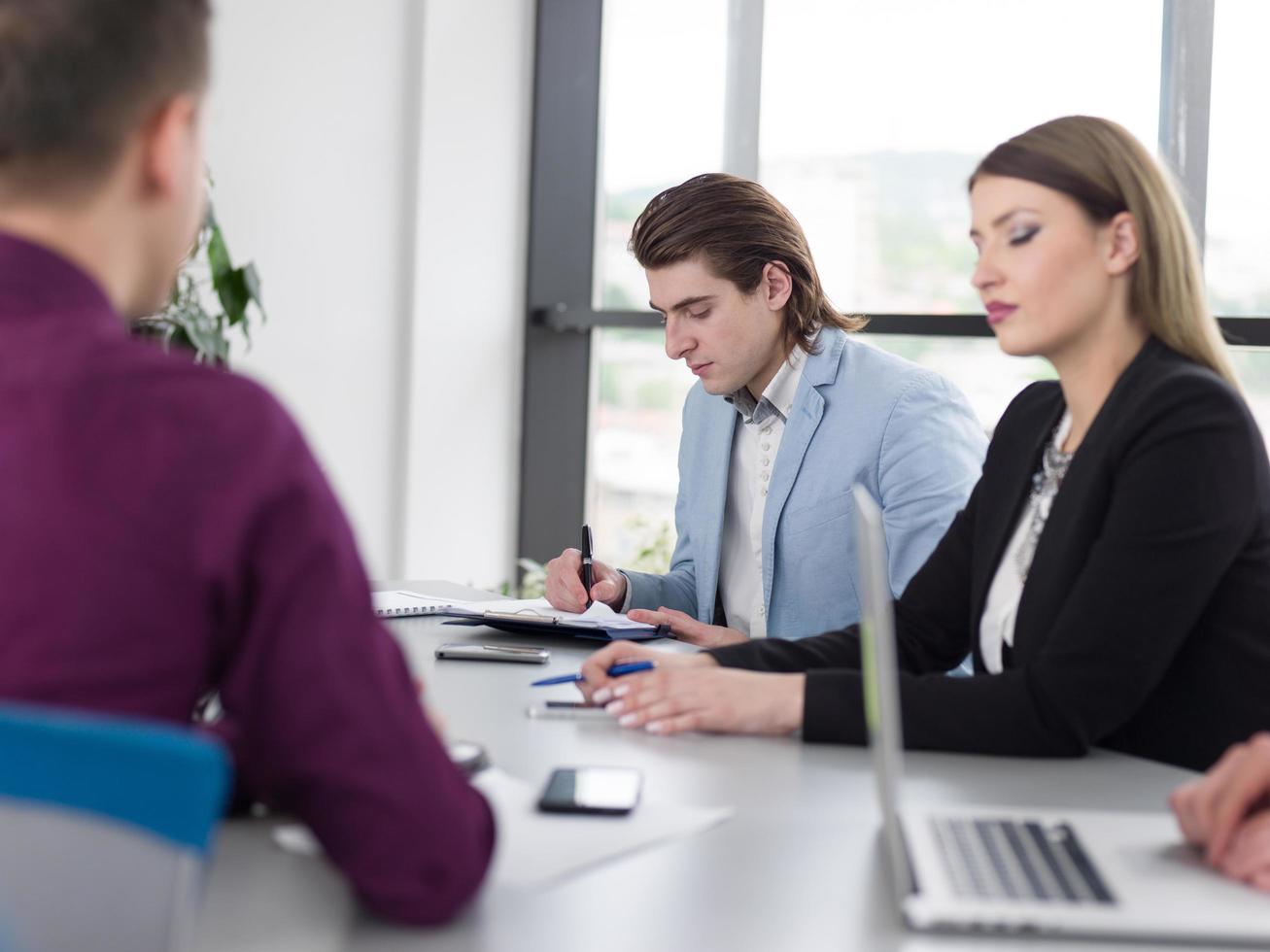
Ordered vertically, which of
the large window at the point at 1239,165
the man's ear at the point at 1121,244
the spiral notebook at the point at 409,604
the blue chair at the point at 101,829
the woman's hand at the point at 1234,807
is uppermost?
the large window at the point at 1239,165

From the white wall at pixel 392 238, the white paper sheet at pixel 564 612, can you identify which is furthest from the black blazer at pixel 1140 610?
the white wall at pixel 392 238

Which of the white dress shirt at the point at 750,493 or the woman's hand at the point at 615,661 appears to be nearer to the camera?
the woman's hand at the point at 615,661

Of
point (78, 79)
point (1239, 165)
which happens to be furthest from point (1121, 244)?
point (1239, 165)

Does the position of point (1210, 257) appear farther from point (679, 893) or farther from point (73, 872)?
point (73, 872)

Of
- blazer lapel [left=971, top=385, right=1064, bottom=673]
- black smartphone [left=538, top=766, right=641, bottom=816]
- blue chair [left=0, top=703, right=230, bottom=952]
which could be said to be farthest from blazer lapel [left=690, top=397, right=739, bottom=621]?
blue chair [left=0, top=703, right=230, bottom=952]

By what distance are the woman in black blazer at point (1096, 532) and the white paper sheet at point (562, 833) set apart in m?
0.28

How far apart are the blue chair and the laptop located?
49 cm

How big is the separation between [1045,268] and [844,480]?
94 cm

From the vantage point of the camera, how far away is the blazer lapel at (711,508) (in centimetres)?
265

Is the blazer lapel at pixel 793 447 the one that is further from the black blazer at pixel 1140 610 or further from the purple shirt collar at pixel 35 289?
the purple shirt collar at pixel 35 289

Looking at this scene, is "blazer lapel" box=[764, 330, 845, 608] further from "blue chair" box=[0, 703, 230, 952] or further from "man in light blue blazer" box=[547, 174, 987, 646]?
"blue chair" box=[0, 703, 230, 952]

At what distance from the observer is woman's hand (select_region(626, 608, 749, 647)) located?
217 centimetres

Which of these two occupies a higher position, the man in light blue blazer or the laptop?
the man in light blue blazer

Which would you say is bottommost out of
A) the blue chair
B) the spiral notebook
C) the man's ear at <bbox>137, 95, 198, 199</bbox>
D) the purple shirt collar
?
the spiral notebook
